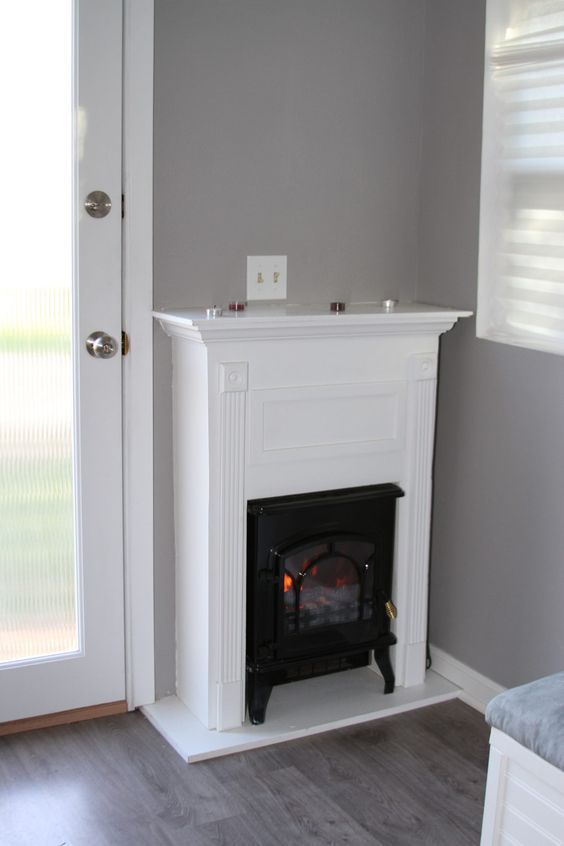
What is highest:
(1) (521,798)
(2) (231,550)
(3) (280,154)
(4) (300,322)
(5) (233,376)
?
(3) (280,154)

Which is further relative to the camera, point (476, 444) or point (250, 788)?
point (476, 444)

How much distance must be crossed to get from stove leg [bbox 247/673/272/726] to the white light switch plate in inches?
38.0

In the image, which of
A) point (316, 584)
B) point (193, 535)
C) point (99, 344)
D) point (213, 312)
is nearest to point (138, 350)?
point (99, 344)

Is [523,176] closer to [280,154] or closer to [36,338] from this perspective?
[280,154]

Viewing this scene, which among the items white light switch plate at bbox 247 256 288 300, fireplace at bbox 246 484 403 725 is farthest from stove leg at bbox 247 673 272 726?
white light switch plate at bbox 247 256 288 300

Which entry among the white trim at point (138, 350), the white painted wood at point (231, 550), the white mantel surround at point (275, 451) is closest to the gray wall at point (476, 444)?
the white mantel surround at point (275, 451)

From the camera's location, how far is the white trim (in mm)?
2355

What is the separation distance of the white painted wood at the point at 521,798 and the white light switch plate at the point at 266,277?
1.25 m

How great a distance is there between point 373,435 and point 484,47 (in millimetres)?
1009

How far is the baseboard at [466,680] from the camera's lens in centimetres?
267

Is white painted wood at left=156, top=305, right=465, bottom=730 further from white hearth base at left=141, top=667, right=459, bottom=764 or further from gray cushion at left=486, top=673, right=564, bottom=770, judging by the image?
gray cushion at left=486, top=673, right=564, bottom=770

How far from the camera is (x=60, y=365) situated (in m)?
2.43

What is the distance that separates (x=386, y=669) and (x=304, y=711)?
0.26 meters

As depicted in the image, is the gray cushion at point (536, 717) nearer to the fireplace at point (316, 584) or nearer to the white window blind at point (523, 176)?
the fireplace at point (316, 584)
